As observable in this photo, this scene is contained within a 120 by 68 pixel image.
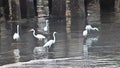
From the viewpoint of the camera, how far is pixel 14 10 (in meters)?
22.0

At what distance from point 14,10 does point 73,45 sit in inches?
275

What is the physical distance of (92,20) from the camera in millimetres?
22609

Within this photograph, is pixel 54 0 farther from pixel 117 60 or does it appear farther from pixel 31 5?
pixel 117 60

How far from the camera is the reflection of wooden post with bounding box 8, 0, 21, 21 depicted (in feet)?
71.4

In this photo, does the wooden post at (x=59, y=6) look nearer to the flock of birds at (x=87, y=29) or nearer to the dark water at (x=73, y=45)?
the dark water at (x=73, y=45)

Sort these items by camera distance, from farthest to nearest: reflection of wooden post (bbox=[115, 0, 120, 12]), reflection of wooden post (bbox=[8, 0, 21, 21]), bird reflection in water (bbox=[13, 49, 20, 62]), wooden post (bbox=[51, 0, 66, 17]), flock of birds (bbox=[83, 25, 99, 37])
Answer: reflection of wooden post (bbox=[115, 0, 120, 12]) < wooden post (bbox=[51, 0, 66, 17]) < reflection of wooden post (bbox=[8, 0, 21, 21]) < flock of birds (bbox=[83, 25, 99, 37]) < bird reflection in water (bbox=[13, 49, 20, 62])

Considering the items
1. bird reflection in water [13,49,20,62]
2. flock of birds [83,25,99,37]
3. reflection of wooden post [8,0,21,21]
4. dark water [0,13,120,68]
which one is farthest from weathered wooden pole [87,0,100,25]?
bird reflection in water [13,49,20,62]

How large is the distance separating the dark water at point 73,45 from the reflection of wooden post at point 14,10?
1.05 metres

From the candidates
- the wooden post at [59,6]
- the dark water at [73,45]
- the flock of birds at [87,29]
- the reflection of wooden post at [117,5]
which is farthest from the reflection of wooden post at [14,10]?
the reflection of wooden post at [117,5]

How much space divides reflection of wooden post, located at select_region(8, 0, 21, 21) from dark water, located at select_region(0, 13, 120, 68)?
3.45 ft

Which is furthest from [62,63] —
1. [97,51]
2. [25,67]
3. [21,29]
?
[21,29]

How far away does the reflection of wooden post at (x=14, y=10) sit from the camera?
2177cm

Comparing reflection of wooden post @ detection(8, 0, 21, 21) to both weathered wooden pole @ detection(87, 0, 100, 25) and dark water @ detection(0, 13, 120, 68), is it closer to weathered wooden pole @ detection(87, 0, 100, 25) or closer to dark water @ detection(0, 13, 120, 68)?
dark water @ detection(0, 13, 120, 68)

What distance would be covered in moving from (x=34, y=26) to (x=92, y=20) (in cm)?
277
